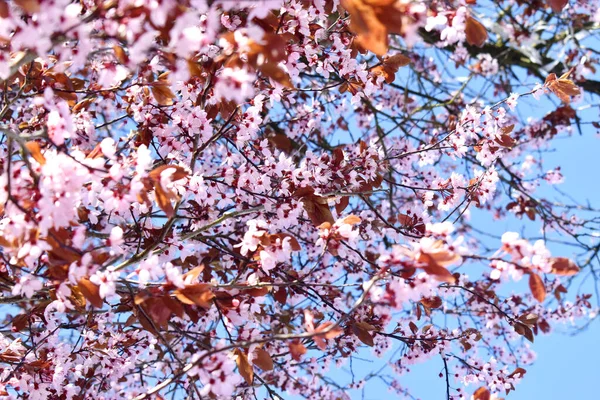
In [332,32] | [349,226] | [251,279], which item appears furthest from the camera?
[332,32]

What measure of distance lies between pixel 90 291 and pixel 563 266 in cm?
139

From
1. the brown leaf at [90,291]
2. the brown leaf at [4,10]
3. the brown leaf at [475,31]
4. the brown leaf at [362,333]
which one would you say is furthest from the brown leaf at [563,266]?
the brown leaf at [4,10]

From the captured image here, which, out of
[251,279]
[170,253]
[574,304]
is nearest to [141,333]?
[170,253]

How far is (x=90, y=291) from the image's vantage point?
5.34ft

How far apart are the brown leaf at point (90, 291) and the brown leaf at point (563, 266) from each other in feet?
4.38

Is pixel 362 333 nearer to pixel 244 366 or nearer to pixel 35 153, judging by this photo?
pixel 244 366

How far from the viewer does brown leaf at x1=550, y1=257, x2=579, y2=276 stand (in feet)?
5.07

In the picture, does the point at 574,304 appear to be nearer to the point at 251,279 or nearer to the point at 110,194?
the point at 251,279

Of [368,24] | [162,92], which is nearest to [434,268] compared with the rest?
[368,24]

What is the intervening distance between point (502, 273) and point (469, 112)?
1.37 metres

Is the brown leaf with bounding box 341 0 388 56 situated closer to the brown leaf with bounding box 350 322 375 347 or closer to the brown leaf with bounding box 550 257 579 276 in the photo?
the brown leaf with bounding box 550 257 579 276

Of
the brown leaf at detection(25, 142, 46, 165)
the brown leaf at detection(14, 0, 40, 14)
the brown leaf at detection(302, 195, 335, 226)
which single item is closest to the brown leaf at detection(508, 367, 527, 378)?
the brown leaf at detection(302, 195, 335, 226)

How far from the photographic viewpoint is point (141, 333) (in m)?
2.97

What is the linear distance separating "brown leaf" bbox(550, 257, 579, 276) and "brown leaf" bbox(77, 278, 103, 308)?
1.34m
